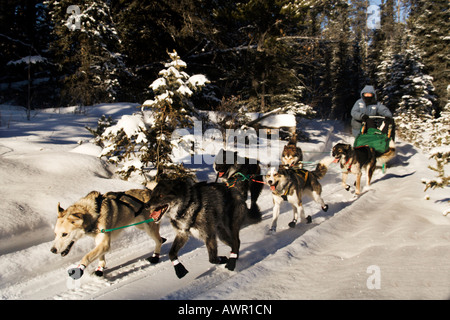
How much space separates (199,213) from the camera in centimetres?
346

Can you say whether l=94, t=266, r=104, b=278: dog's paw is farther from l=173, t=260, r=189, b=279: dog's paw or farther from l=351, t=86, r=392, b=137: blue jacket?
l=351, t=86, r=392, b=137: blue jacket

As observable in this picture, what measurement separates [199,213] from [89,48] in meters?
10.0

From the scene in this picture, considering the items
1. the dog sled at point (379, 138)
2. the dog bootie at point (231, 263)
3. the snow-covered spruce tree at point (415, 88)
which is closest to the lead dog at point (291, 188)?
the dog bootie at point (231, 263)

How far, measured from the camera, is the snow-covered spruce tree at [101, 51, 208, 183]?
6.23 metres

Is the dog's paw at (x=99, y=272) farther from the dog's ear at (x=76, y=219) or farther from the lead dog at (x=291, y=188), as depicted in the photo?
the lead dog at (x=291, y=188)

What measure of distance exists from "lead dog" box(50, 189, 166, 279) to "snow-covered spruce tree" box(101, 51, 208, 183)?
223 cm

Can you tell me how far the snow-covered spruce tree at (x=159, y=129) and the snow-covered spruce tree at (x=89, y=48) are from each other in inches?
240

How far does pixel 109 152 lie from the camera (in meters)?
6.15

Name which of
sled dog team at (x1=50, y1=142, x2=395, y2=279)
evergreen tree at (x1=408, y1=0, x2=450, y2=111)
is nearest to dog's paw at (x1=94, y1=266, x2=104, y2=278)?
sled dog team at (x1=50, y1=142, x2=395, y2=279)

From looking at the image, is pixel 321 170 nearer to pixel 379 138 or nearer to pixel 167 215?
pixel 379 138

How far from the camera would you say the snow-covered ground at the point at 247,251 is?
2621 mm

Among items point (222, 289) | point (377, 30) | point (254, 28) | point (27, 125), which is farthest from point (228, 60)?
point (377, 30)

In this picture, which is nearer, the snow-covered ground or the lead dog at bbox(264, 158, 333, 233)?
A: the snow-covered ground

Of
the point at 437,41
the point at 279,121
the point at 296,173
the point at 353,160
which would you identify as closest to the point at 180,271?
the point at 296,173
